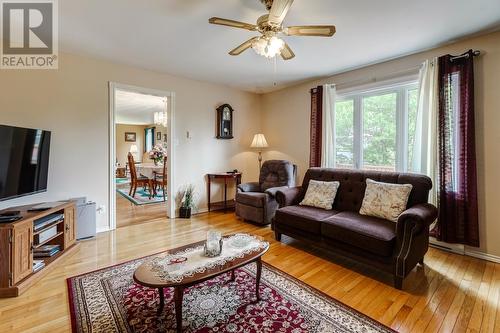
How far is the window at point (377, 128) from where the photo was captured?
10.8ft

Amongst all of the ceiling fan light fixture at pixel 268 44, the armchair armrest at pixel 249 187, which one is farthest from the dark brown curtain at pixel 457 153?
the armchair armrest at pixel 249 187

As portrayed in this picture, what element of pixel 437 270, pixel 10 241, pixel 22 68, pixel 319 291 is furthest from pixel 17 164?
pixel 437 270

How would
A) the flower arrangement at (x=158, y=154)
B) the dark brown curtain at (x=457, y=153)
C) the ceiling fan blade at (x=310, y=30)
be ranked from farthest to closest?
the flower arrangement at (x=158, y=154), the dark brown curtain at (x=457, y=153), the ceiling fan blade at (x=310, y=30)

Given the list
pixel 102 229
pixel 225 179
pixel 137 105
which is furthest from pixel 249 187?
pixel 137 105

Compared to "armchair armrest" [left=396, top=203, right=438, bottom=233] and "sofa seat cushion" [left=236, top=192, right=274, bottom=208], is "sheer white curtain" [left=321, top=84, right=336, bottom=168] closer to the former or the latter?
"sofa seat cushion" [left=236, top=192, right=274, bottom=208]

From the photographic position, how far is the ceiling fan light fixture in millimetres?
2061

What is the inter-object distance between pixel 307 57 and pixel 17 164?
11.6 feet

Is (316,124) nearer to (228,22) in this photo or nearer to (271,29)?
(271,29)

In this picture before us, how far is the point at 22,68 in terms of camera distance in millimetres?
2924

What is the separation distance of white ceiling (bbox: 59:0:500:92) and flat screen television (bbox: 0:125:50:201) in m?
1.17

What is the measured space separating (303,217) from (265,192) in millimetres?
1120

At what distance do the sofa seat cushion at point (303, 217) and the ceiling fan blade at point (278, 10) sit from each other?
6.39 ft

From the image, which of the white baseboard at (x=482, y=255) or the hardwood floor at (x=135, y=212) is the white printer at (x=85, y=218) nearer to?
the hardwood floor at (x=135, y=212)

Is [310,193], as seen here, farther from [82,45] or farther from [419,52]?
[82,45]
